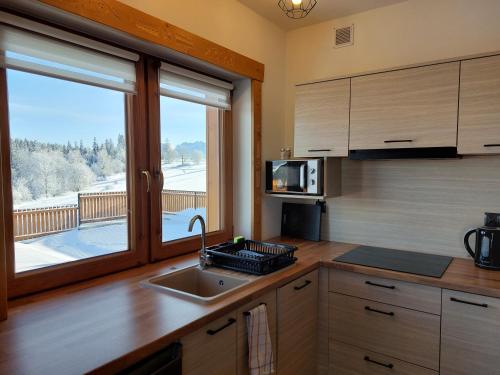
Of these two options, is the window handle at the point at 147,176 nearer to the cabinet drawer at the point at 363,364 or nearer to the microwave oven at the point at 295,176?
the microwave oven at the point at 295,176

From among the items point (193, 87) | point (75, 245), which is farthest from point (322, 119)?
point (75, 245)

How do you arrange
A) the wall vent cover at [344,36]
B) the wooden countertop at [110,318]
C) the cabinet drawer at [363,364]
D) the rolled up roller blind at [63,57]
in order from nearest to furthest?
the wooden countertop at [110,318], the rolled up roller blind at [63,57], the cabinet drawer at [363,364], the wall vent cover at [344,36]

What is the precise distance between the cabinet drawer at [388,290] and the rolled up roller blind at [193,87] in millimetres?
1362

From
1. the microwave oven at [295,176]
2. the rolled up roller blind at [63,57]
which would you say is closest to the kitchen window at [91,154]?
the rolled up roller blind at [63,57]

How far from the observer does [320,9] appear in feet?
8.03

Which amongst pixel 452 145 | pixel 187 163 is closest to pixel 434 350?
pixel 452 145

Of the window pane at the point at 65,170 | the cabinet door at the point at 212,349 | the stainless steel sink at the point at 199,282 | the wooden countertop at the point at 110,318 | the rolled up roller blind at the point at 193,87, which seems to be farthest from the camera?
the rolled up roller blind at the point at 193,87

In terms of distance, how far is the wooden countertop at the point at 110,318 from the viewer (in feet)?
3.37

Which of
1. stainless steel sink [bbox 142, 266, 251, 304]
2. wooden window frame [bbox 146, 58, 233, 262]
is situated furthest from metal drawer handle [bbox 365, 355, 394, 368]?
wooden window frame [bbox 146, 58, 233, 262]

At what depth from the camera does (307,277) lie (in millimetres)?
2033

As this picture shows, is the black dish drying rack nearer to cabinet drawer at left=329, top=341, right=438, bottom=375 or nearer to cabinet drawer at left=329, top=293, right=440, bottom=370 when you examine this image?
cabinet drawer at left=329, top=293, right=440, bottom=370

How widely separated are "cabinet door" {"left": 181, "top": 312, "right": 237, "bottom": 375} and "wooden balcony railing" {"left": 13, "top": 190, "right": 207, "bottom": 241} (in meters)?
0.87

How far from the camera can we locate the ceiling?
7.70 feet

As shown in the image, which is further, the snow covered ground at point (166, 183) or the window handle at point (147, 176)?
the window handle at point (147, 176)
